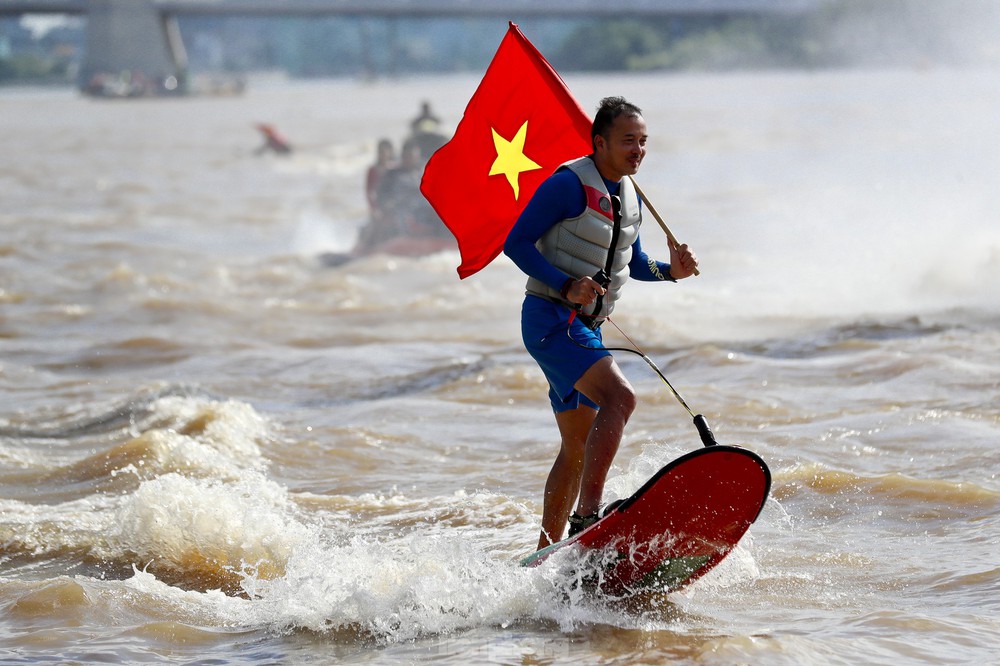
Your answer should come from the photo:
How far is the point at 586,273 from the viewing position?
5.00 metres

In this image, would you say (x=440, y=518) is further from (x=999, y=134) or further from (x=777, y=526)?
(x=999, y=134)

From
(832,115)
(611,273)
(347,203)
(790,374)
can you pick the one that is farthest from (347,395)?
(832,115)

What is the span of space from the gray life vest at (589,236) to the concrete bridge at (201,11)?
80059mm

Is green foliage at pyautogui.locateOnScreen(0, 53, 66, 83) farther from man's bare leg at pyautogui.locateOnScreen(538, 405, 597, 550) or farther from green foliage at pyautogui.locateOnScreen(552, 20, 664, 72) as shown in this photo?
man's bare leg at pyautogui.locateOnScreen(538, 405, 597, 550)

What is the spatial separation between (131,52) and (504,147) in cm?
8893

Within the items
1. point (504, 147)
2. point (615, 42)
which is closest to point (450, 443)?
point (504, 147)

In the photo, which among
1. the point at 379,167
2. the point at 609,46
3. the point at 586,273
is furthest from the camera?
the point at 609,46

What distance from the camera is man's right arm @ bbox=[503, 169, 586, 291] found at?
4.91m

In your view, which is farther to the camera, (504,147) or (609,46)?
(609,46)

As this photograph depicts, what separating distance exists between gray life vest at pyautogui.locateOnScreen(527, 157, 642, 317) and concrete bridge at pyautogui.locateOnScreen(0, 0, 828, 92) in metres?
80.1

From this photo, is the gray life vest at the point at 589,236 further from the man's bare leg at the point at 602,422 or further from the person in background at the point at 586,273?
the man's bare leg at the point at 602,422

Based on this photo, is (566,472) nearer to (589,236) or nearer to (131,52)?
(589,236)

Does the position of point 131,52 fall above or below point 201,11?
below

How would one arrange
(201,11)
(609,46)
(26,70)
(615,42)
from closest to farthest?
1. (201,11)
2. (609,46)
3. (615,42)
4. (26,70)
